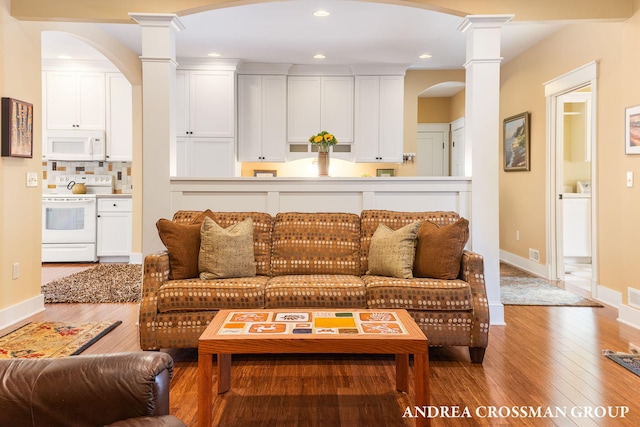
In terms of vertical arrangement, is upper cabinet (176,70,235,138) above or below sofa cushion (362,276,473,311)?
above

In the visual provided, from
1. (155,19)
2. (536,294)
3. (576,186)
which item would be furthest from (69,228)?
(576,186)

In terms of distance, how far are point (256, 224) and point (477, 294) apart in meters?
1.61

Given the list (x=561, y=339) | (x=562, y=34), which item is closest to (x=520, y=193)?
(x=562, y=34)

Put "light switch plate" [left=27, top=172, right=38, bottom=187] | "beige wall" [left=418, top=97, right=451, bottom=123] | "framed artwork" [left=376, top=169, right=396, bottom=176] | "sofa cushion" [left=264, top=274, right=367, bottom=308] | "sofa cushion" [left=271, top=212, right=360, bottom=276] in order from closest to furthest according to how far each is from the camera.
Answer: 1. "sofa cushion" [left=264, top=274, right=367, bottom=308]
2. "sofa cushion" [left=271, top=212, right=360, bottom=276]
3. "light switch plate" [left=27, top=172, right=38, bottom=187]
4. "framed artwork" [left=376, top=169, right=396, bottom=176]
5. "beige wall" [left=418, top=97, right=451, bottom=123]

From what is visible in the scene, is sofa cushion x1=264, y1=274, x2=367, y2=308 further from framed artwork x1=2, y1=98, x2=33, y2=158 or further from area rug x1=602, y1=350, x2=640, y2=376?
framed artwork x1=2, y1=98, x2=33, y2=158

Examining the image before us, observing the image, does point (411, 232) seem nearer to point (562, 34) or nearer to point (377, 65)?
point (562, 34)

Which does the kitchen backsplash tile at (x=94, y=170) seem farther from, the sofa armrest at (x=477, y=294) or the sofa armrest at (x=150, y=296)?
the sofa armrest at (x=477, y=294)

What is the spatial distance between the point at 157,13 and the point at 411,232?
266 cm

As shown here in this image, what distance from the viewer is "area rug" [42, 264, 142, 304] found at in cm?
442

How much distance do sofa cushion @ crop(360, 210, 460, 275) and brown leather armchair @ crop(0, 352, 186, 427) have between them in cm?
228

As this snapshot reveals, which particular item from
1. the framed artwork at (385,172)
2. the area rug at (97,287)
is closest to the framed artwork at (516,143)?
the framed artwork at (385,172)

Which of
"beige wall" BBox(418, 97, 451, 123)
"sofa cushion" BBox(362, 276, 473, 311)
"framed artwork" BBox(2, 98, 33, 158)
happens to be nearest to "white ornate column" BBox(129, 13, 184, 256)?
"framed artwork" BBox(2, 98, 33, 158)

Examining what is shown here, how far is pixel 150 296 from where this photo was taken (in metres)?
2.80

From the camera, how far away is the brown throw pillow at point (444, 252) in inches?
116
